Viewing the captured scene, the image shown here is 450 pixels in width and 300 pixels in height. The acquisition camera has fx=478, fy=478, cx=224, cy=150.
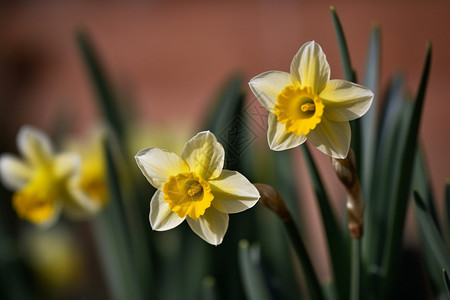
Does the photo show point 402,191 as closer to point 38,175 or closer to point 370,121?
point 370,121

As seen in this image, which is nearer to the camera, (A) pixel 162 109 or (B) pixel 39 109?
(A) pixel 162 109

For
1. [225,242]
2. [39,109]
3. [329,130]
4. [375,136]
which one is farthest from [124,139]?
[39,109]

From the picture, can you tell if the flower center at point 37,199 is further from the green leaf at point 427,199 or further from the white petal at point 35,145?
the green leaf at point 427,199

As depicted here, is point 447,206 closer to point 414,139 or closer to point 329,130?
point 414,139

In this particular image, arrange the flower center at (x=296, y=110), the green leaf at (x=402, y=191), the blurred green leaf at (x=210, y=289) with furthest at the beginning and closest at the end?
the blurred green leaf at (x=210, y=289) < the green leaf at (x=402, y=191) < the flower center at (x=296, y=110)

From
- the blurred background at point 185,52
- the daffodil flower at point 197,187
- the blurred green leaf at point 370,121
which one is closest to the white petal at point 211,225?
the daffodil flower at point 197,187

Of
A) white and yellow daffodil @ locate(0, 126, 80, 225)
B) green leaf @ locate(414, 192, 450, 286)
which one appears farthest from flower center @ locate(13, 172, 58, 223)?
green leaf @ locate(414, 192, 450, 286)

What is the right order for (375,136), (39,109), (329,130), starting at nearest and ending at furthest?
1. (329,130)
2. (375,136)
3. (39,109)
